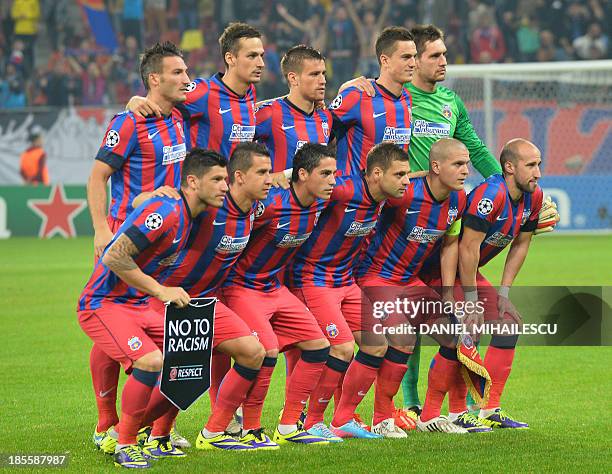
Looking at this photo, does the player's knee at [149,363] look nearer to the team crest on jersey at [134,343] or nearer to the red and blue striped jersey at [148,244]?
the team crest on jersey at [134,343]

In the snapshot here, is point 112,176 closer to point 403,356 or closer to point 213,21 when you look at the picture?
point 403,356

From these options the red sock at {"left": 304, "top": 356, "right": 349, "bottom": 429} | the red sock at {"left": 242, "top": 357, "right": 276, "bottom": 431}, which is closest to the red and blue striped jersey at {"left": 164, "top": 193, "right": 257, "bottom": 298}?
the red sock at {"left": 242, "top": 357, "right": 276, "bottom": 431}

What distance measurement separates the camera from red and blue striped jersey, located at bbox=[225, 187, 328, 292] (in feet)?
23.1

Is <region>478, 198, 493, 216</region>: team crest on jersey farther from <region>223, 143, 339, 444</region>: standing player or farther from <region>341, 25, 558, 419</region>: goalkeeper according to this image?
<region>223, 143, 339, 444</region>: standing player

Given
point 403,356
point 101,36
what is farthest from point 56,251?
point 403,356

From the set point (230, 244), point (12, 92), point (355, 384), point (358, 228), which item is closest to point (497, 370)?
point (355, 384)

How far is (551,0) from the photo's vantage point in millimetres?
26625

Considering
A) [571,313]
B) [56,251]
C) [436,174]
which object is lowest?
[56,251]

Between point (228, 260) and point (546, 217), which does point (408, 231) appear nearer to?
point (546, 217)

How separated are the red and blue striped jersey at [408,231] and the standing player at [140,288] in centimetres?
156

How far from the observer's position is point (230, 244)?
6.73 m

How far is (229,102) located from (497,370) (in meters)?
2.45

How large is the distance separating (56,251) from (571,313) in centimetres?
1337

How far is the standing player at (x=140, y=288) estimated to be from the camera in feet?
20.2
